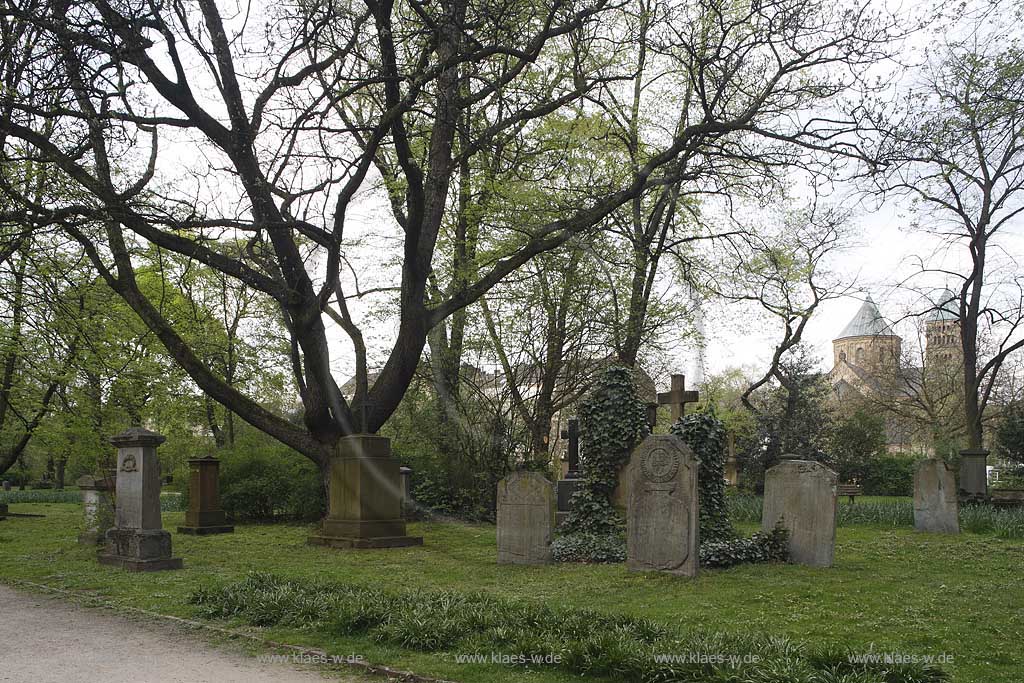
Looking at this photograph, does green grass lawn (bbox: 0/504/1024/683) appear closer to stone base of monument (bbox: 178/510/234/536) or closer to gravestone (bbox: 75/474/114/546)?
gravestone (bbox: 75/474/114/546)

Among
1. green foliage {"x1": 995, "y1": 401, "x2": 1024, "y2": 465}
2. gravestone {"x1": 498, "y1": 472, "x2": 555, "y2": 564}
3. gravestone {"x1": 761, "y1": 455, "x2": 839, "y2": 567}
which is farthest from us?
green foliage {"x1": 995, "y1": 401, "x2": 1024, "y2": 465}

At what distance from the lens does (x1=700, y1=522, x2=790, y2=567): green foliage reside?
10609 mm

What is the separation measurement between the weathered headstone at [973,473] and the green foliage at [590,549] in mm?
12845

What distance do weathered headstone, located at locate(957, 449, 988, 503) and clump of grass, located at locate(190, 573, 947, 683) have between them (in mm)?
17313

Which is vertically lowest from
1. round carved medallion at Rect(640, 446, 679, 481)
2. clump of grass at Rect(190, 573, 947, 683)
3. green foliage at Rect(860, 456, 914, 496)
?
green foliage at Rect(860, 456, 914, 496)

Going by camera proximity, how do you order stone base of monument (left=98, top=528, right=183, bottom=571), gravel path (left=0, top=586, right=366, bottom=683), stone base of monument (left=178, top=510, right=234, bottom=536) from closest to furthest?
gravel path (left=0, top=586, right=366, bottom=683) < stone base of monument (left=98, top=528, right=183, bottom=571) < stone base of monument (left=178, top=510, right=234, bottom=536)

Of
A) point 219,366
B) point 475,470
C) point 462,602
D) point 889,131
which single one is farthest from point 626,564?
point 219,366

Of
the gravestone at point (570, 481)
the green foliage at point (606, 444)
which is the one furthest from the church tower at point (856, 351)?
the green foliage at point (606, 444)

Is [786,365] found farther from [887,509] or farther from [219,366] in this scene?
[219,366]

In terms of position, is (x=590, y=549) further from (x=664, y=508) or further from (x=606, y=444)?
(x=606, y=444)

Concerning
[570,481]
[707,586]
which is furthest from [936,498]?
[707,586]

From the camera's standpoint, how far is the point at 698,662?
5281 millimetres

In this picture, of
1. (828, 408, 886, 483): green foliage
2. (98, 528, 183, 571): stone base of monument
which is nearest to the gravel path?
(98, 528, 183, 571): stone base of monument

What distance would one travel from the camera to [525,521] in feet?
38.1
